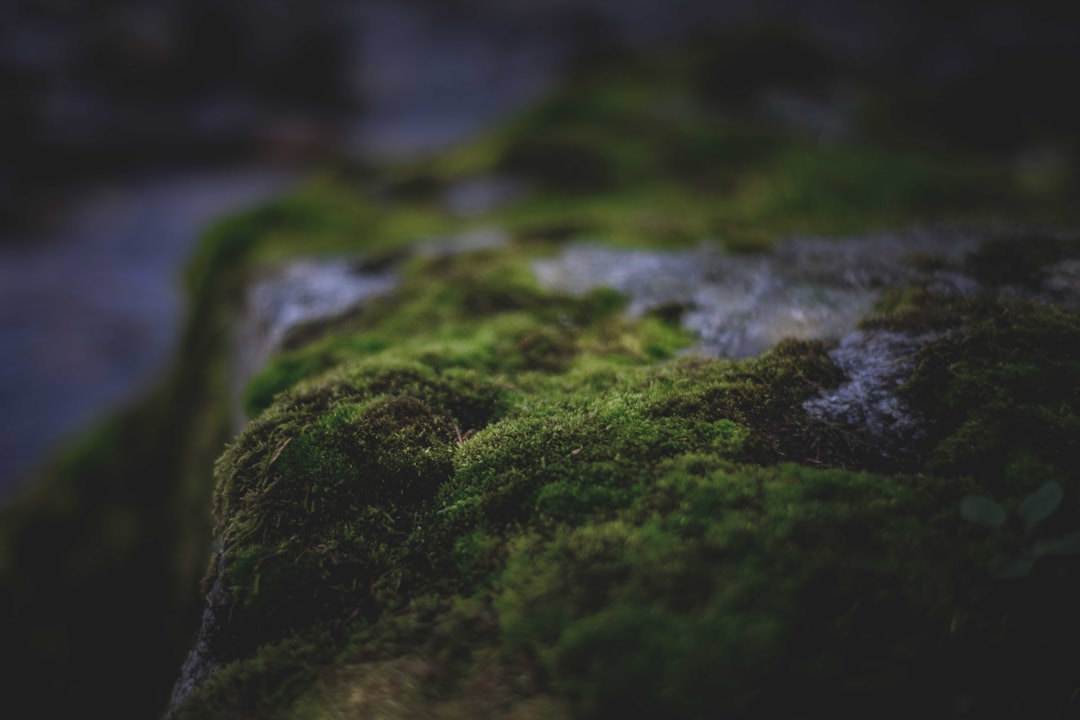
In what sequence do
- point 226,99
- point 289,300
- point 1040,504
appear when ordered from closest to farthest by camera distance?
point 1040,504
point 289,300
point 226,99

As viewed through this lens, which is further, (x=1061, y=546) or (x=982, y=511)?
(x=982, y=511)

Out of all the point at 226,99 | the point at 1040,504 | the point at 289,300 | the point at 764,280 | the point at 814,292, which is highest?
the point at 226,99

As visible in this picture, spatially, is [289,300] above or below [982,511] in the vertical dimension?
above

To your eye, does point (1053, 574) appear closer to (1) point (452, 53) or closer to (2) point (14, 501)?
(2) point (14, 501)

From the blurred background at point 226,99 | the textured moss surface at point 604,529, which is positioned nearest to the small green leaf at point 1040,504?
the textured moss surface at point 604,529

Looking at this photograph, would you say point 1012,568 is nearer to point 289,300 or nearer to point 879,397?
point 879,397

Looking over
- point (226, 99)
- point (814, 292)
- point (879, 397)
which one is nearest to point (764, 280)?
point (814, 292)

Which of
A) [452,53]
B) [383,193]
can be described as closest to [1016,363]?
[383,193]
